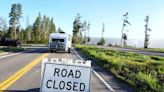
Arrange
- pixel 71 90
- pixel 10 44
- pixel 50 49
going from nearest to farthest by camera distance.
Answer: pixel 71 90 < pixel 50 49 < pixel 10 44

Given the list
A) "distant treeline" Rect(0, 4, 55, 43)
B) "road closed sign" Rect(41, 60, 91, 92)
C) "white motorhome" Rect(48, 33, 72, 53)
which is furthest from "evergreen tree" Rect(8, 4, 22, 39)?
"road closed sign" Rect(41, 60, 91, 92)

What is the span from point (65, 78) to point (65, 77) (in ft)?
0.09

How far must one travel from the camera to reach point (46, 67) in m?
9.08

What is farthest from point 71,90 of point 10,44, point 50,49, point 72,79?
point 10,44

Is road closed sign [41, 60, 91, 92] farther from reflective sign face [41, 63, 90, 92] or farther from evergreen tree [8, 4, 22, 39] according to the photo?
evergreen tree [8, 4, 22, 39]

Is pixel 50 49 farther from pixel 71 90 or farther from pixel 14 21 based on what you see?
pixel 14 21

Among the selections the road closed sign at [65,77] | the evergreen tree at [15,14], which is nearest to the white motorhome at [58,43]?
the road closed sign at [65,77]

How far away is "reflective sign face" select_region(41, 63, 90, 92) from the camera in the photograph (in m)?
8.86

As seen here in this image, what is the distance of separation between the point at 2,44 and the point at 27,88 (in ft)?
173

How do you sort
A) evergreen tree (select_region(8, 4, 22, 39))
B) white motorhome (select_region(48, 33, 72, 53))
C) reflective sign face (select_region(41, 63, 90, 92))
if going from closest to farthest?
reflective sign face (select_region(41, 63, 90, 92)) < white motorhome (select_region(48, 33, 72, 53)) < evergreen tree (select_region(8, 4, 22, 39))

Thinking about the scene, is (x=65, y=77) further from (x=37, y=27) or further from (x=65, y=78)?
(x=37, y=27)

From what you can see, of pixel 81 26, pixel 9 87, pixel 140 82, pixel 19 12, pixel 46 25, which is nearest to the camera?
pixel 9 87

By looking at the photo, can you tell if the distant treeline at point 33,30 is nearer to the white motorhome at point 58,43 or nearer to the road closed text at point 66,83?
the white motorhome at point 58,43

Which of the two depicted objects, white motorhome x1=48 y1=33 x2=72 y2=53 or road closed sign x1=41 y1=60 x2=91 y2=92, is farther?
white motorhome x1=48 y1=33 x2=72 y2=53
